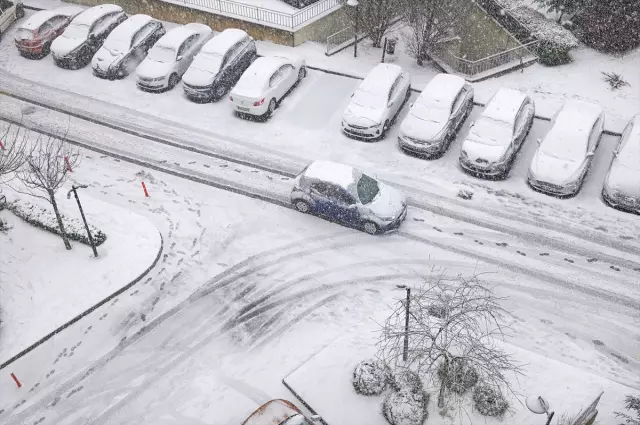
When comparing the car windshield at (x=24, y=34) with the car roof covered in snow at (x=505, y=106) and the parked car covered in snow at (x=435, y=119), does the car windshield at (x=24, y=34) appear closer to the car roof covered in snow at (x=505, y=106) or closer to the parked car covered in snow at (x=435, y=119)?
the parked car covered in snow at (x=435, y=119)

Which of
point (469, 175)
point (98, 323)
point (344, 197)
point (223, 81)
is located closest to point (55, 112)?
point (223, 81)

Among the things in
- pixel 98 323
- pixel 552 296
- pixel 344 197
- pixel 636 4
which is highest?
pixel 636 4

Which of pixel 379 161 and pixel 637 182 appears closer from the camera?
pixel 637 182

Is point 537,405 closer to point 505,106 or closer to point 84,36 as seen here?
point 505,106

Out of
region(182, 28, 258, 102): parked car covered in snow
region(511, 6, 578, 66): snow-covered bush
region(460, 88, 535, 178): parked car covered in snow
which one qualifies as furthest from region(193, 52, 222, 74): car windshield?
region(511, 6, 578, 66): snow-covered bush

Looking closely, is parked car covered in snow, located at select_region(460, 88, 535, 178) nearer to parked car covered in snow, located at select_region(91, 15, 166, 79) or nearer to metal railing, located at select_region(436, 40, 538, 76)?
metal railing, located at select_region(436, 40, 538, 76)

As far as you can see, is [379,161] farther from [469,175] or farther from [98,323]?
[98,323]
